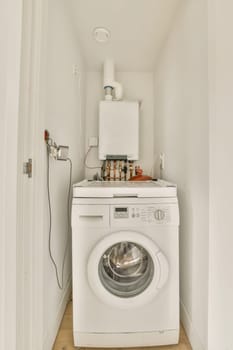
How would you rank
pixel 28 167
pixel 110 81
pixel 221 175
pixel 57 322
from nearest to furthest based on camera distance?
1. pixel 28 167
2. pixel 221 175
3. pixel 57 322
4. pixel 110 81

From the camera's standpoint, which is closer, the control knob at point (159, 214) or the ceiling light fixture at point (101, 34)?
the control knob at point (159, 214)

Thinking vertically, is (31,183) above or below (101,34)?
below

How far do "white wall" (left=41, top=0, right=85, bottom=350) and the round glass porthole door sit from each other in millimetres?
320

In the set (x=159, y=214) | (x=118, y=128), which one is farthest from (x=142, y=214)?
(x=118, y=128)

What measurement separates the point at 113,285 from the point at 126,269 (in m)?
0.13

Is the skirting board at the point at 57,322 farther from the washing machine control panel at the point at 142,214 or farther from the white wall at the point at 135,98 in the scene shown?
the white wall at the point at 135,98

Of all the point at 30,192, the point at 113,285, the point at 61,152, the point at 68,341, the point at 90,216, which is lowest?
the point at 68,341

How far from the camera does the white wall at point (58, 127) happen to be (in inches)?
44.5

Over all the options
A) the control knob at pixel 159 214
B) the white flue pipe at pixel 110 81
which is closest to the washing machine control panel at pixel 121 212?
the control knob at pixel 159 214

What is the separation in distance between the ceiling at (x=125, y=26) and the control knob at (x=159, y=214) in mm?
1451

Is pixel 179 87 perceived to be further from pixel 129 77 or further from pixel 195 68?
pixel 129 77

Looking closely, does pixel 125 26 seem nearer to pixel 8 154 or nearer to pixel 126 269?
pixel 8 154

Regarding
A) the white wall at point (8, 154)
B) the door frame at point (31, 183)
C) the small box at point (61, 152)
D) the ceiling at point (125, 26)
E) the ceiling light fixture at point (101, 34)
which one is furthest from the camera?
the ceiling light fixture at point (101, 34)

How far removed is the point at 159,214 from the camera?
121cm
